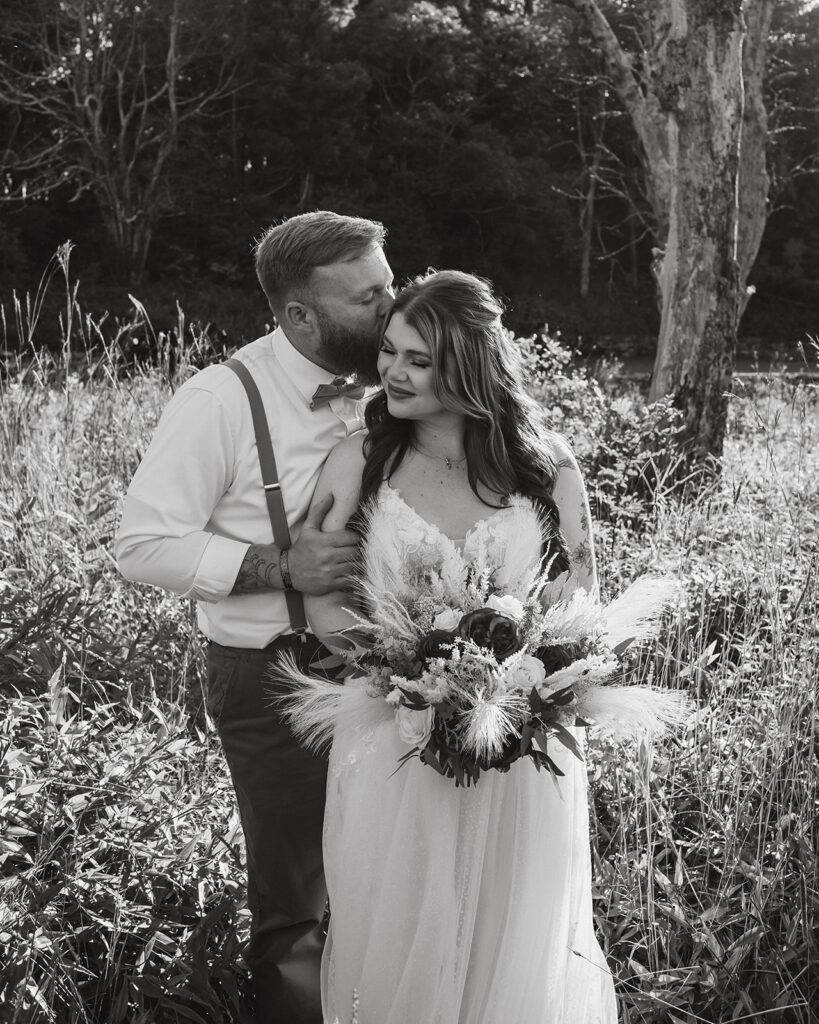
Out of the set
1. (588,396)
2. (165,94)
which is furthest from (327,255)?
(165,94)

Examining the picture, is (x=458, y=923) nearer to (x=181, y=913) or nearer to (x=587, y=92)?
(x=181, y=913)

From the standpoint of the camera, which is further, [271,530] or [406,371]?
[271,530]

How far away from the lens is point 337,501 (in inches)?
96.9

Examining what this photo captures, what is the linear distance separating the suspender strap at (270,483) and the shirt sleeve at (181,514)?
0.09 meters

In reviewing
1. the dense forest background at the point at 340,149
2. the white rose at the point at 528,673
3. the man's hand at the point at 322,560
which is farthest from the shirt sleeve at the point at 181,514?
the dense forest background at the point at 340,149

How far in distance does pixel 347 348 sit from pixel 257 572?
57 centimetres

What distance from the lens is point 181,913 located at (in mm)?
2908

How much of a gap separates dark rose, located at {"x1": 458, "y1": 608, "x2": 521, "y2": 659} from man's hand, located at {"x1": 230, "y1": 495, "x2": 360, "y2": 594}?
47 cm

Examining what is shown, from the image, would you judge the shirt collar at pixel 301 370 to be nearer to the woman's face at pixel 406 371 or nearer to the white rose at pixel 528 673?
the woman's face at pixel 406 371

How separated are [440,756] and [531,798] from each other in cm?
36

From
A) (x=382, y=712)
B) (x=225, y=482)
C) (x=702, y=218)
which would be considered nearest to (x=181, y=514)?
(x=225, y=482)

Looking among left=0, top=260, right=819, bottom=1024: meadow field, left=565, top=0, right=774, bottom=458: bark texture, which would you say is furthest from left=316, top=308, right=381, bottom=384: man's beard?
left=565, top=0, right=774, bottom=458: bark texture

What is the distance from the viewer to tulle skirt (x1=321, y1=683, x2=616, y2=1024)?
2.24 meters

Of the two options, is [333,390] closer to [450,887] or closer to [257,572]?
[257,572]
